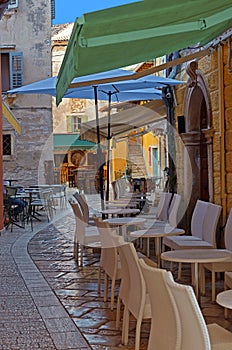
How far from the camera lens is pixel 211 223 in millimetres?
5984

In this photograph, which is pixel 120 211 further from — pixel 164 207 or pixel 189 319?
pixel 189 319

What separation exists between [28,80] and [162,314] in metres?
16.2

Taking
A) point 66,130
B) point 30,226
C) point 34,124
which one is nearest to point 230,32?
point 30,226

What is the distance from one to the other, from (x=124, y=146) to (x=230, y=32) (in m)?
22.9

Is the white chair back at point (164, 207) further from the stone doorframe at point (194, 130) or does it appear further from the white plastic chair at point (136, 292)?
the white plastic chair at point (136, 292)

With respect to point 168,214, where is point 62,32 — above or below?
above

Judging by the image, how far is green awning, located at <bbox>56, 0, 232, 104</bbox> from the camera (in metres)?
3.28

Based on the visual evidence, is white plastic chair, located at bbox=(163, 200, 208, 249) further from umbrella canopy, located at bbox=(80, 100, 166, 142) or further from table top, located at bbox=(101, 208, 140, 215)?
umbrella canopy, located at bbox=(80, 100, 166, 142)

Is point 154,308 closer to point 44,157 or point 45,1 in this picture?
point 44,157

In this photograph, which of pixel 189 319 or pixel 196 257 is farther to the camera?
pixel 196 257

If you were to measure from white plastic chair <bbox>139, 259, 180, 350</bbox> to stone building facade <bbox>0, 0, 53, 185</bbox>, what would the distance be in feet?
50.5

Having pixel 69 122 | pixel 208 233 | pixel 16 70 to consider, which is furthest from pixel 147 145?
pixel 208 233

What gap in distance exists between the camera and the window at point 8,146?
18.1 m

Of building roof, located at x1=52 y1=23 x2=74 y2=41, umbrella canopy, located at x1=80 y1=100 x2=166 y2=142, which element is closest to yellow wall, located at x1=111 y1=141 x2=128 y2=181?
building roof, located at x1=52 y1=23 x2=74 y2=41
